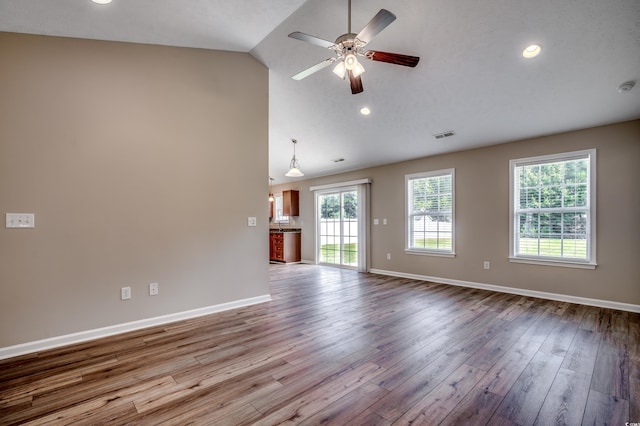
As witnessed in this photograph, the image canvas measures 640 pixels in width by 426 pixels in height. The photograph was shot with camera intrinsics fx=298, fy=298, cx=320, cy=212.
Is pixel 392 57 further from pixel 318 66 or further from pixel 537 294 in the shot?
pixel 537 294

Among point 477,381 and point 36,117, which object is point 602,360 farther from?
point 36,117

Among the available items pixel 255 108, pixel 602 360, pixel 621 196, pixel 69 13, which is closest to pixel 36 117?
pixel 69 13

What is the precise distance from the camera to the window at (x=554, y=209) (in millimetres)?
4113

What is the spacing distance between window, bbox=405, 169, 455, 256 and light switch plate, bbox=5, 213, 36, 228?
18.1 feet

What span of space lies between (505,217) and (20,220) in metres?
6.02

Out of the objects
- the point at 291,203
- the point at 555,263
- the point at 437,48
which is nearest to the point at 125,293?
the point at 437,48

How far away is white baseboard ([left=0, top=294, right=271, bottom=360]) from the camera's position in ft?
8.58

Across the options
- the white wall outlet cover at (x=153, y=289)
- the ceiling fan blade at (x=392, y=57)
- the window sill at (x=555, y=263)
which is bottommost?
the white wall outlet cover at (x=153, y=289)

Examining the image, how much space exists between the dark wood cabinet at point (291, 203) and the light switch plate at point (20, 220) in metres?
5.92

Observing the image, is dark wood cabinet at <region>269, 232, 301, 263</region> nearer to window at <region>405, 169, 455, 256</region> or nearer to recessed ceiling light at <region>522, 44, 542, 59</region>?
window at <region>405, 169, 455, 256</region>

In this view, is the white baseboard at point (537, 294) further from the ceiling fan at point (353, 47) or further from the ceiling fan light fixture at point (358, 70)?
the ceiling fan light fixture at point (358, 70)

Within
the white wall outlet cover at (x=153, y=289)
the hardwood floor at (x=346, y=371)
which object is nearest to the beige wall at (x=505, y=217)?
the hardwood floor at (x=346, y=371)

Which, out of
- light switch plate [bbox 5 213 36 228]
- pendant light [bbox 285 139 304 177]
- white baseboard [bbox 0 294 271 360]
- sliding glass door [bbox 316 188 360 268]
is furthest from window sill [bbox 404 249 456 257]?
light switch plate [bbox 5 213 36 228]

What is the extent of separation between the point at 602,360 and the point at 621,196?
251 centimetres
